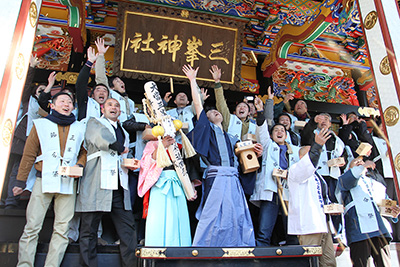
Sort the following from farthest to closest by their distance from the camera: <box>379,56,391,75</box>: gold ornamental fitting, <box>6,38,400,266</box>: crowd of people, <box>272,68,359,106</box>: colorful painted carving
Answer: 1. <box>272,68,359,106</box>: colorful painted carving
2. <box>6,38,400,266</box>: crowd of people
3. <box>379,56,391,75</box>: gold ornamental fitting

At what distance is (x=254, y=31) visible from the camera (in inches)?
244

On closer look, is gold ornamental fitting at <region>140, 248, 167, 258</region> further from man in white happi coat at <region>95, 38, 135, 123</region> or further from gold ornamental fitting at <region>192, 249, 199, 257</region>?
man in white happi coat at <region>95, 38, 135, 123</region>

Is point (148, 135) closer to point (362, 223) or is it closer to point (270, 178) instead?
point (270, 178)

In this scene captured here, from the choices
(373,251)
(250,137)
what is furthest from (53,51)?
(373,251)

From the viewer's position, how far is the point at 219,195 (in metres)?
3.47

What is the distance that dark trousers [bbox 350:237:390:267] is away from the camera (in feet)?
11.7

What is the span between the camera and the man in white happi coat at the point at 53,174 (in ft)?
9.73

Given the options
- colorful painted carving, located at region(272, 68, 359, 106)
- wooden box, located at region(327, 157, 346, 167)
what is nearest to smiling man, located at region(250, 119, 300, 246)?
wooden box, located at region(327, 157, 346, 167)

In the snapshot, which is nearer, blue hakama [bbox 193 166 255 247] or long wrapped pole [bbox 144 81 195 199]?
blue hakama [bbox 193 166 255 247]

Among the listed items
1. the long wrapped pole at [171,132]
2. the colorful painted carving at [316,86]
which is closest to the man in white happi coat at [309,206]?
the long wrapped pole at [171,132]

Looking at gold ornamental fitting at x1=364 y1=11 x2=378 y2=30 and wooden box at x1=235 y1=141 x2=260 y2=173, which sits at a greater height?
gold ornamental fitting at x1=364 y1=11 x2=378 y2=30

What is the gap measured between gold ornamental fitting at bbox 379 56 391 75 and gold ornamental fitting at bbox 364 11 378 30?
1.17ft

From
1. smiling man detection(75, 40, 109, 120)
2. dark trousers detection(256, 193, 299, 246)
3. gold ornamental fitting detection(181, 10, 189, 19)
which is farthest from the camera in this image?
gold ornamental fitting detection(181, 10, 189, 19)

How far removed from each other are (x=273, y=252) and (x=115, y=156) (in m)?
1.75
